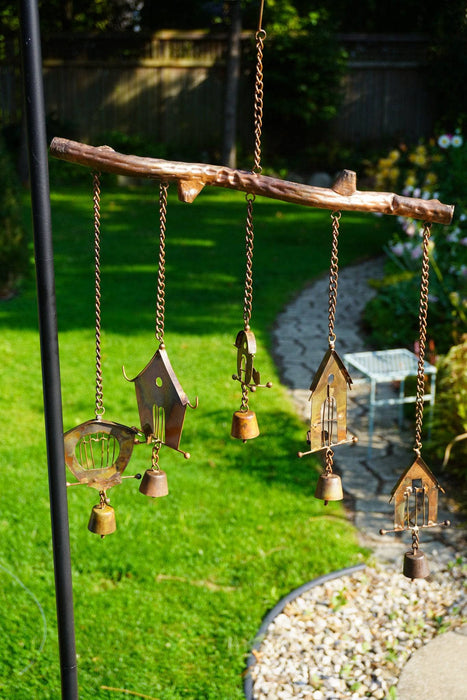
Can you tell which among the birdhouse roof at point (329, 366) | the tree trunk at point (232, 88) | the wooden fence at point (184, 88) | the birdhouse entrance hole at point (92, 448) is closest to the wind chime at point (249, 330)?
the birdhouse roof at point (329, 366)

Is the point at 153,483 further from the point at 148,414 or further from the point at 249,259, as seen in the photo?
the point at 249,259

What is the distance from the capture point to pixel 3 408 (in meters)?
5.63

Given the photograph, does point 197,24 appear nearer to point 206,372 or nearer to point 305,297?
point 305,297

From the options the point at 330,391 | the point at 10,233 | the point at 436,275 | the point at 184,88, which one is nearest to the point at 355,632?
the point at 330,391

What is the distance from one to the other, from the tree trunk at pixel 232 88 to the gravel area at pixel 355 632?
11.1 metres

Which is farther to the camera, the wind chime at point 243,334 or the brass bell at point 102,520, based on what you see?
the brass bell at point 102,520

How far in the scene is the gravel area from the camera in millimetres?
3223

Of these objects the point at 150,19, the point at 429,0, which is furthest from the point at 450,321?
the point at 150,19

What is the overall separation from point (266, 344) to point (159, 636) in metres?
3.90

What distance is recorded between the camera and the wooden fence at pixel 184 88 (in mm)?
15914

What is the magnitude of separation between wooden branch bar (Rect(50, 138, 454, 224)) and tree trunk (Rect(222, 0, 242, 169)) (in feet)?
40.9

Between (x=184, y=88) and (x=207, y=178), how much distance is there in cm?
1494

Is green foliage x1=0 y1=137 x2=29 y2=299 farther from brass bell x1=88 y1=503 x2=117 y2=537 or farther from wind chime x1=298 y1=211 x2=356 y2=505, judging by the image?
wind chime x1=298 y1=211 x2=356 y2=505

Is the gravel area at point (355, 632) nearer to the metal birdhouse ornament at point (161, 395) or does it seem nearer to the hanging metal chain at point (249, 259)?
the metal birdhouse ornament at point (161, 395)
